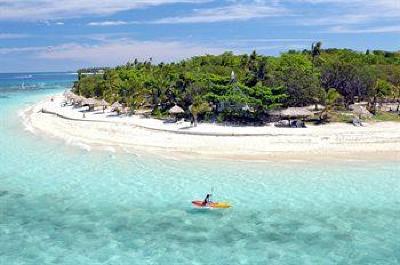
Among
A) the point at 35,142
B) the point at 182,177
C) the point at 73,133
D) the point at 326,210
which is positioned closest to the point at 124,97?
the point at 73,133

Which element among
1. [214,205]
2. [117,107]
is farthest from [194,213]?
[117,107]

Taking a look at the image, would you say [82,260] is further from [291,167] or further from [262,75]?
[262,75]

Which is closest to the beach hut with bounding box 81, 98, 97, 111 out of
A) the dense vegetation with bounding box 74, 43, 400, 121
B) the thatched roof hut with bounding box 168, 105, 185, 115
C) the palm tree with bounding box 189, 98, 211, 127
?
the dense vegetation with bounding box 74, 43, 400, 121

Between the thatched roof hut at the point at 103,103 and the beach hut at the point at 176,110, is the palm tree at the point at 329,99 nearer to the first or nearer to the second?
the beach hut at the point at 176,110

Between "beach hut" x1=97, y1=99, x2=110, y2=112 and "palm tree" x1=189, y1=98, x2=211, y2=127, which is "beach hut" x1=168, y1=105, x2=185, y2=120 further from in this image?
"beach hut" x1=97, y1=99, x2=110, y2=112

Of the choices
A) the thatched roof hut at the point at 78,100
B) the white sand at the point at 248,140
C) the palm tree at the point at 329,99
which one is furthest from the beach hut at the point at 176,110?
the thatched roof hut at the point at 78,100

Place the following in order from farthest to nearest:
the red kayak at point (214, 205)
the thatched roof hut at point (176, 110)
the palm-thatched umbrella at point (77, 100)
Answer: the palm-thatched umbrella at point (77, 100) < the thatched roof hut at point (176, 110) < the red kayak at point (214, 205)
